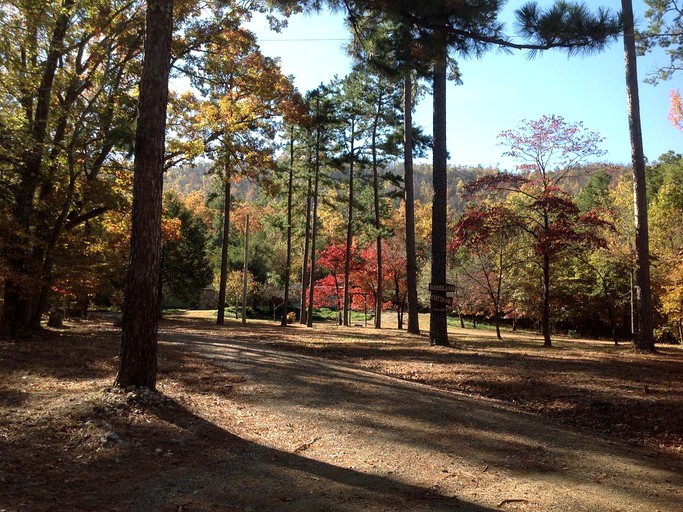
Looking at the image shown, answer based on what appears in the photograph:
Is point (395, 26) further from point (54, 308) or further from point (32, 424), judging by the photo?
point (54, 308)

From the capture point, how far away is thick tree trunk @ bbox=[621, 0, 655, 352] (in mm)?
12625

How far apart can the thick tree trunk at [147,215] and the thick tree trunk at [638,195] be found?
12.5m

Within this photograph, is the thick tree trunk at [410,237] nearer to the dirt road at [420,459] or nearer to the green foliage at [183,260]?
the dirt road at [420,459]

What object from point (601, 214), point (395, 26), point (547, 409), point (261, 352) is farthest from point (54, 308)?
point (601, 214)

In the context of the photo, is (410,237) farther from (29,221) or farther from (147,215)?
(147,215)

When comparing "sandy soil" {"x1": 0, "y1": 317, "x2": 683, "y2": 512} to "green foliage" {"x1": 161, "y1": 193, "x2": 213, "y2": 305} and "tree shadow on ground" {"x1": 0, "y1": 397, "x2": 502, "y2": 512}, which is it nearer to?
"tree shadow on ground" {"x1": 0, "y1": 397, "x2": 502, "y2": 512}

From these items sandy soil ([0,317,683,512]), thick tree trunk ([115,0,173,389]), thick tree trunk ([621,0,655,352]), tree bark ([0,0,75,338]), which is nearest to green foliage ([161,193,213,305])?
tree bark ([0,0,75,338])

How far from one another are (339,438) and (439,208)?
8280mm

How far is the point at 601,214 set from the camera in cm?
1645

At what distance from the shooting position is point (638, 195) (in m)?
13.1

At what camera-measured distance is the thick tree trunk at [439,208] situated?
11.8m

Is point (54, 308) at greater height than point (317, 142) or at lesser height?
lesser

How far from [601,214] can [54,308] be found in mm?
19582

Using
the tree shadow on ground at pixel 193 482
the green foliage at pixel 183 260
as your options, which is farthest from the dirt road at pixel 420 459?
the green foliage at pixel 183 260
